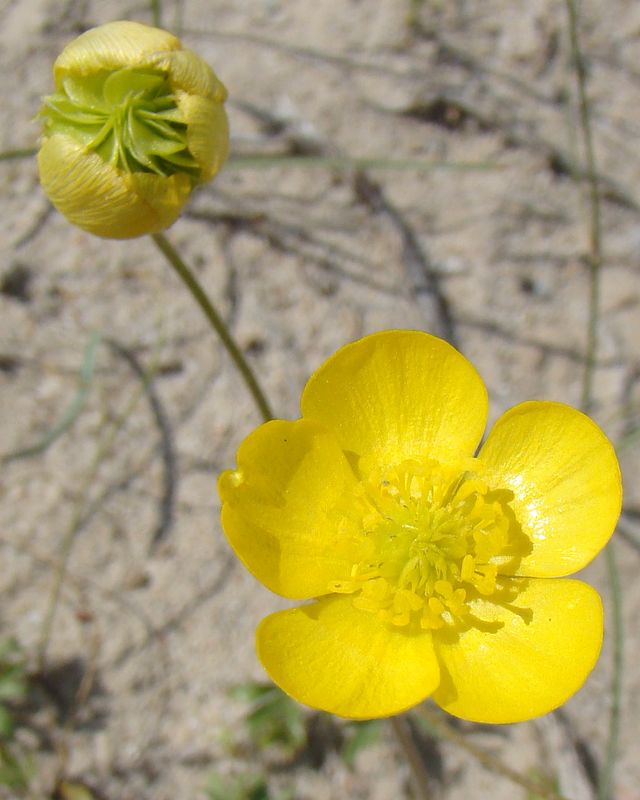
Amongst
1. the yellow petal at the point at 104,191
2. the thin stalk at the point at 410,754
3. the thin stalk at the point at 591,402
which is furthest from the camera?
the thin stalk at the point at 591,402

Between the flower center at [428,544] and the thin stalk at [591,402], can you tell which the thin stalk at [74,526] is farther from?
the thin stalk at [591,402]

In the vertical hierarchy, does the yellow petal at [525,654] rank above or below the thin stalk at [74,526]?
above

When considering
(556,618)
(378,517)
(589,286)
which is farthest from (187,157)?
(589,286)

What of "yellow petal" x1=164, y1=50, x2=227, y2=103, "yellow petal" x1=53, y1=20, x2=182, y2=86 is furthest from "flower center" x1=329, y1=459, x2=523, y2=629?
"yellow petal" x1=53, y1=20, x2=182, y2=86

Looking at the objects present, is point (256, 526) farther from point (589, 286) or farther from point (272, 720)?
point (589, 286)

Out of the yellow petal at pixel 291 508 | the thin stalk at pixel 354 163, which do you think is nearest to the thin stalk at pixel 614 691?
the yellow petal at pixel 291 508

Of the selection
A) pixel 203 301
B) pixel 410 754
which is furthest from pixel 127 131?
pixel 410 754
